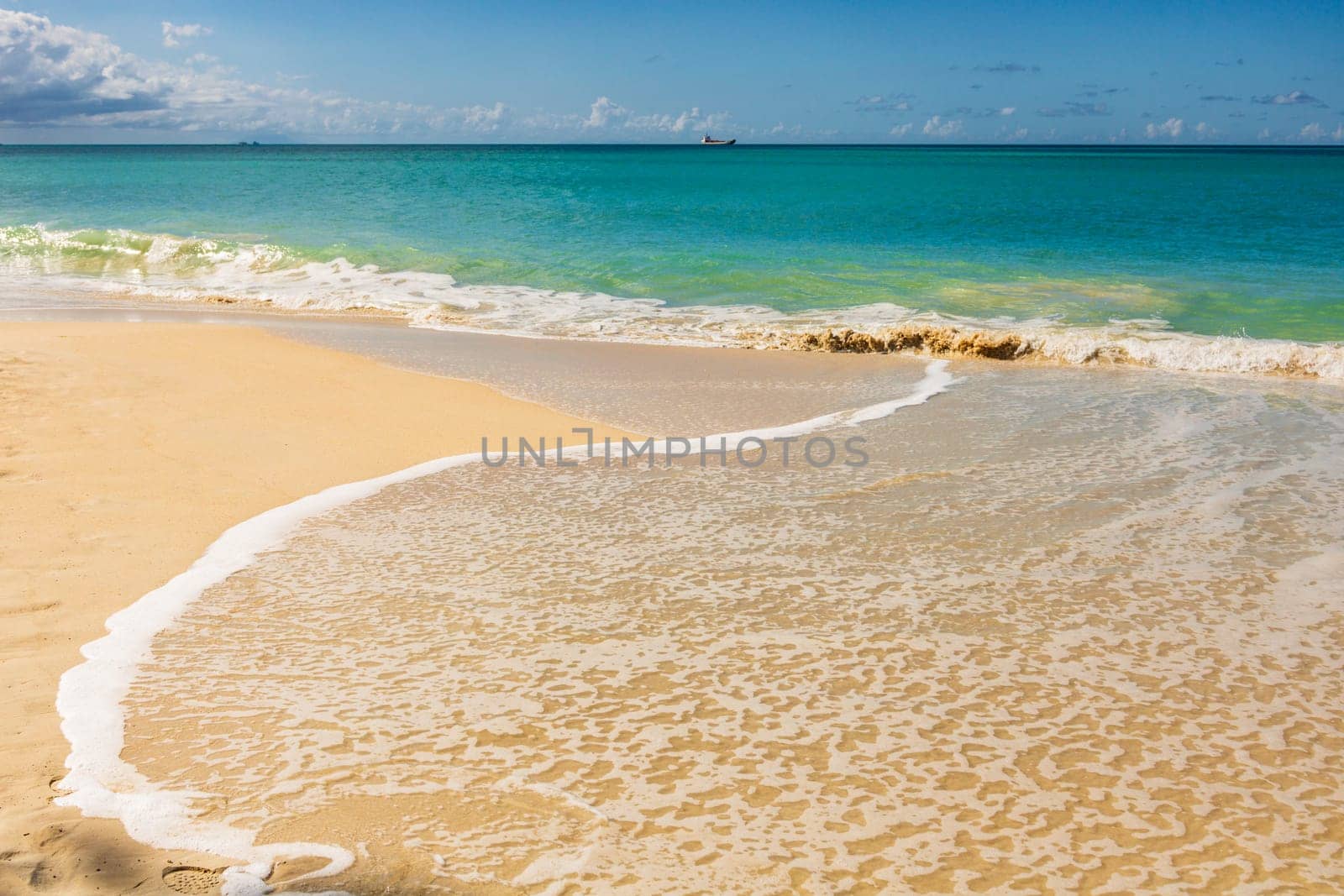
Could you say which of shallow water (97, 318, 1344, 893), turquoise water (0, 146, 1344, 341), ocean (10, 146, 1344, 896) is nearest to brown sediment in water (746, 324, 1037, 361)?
ocean (10, 146, 1344, 896)

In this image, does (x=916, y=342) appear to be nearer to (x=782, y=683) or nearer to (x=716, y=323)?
(x=716, y=323)

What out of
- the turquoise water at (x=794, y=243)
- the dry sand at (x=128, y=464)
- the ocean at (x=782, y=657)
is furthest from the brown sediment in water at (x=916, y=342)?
the dry sand at (x=128, y=464)

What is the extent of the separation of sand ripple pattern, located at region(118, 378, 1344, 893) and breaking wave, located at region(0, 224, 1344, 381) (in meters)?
6.09

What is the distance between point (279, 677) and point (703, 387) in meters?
6.60

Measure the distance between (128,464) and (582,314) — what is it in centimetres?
977

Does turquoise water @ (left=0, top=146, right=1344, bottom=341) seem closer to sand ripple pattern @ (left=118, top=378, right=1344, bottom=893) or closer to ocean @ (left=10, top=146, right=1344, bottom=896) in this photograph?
ocean @ (left=10, top=146, right=1344, bottom=896)

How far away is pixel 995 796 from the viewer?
9.96 feet

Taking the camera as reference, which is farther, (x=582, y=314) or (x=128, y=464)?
(x=582, y=314)

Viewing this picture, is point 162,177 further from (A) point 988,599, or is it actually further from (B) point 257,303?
(A) point 988,599

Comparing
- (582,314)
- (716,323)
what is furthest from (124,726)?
(582,314)

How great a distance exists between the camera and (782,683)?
372 centimetres

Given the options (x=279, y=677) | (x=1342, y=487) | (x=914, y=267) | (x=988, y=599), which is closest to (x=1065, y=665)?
(x=988, y=599)

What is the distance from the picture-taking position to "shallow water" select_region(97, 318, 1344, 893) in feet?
9.22

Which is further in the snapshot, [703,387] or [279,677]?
[703,387]
